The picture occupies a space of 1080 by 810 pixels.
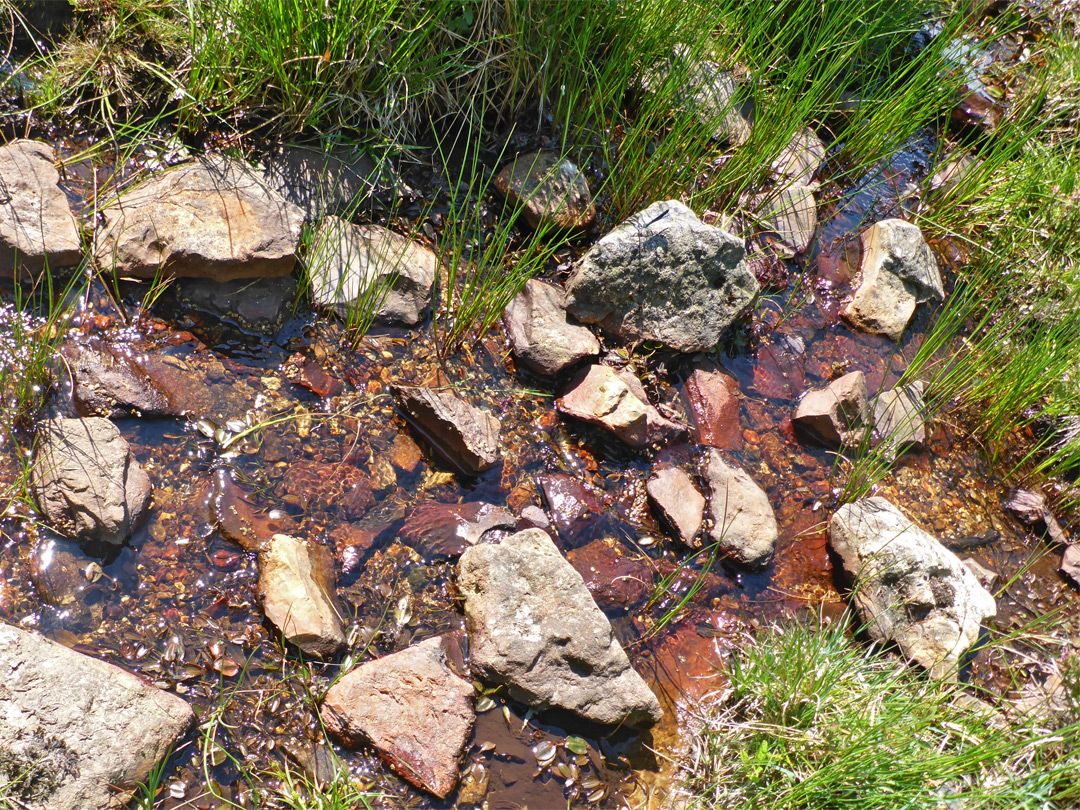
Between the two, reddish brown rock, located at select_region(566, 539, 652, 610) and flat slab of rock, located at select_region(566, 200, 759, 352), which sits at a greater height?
flat slab of rock, located at select_region(566, 200, 759, 352)

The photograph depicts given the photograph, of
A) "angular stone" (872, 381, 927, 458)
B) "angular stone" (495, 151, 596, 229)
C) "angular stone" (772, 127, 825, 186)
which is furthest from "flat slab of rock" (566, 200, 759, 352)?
"angular stone" (772, 127, 825, 186)

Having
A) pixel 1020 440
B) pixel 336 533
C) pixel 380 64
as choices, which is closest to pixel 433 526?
pixel 336 533

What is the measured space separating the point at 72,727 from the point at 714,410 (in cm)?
281

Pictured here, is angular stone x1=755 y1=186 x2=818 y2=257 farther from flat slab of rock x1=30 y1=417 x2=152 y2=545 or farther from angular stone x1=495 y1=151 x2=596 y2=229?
flat slab of rock x1=30 y1=417 x2=152 y2=545

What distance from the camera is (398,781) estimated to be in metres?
2.45

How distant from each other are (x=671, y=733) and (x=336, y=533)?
1488mm

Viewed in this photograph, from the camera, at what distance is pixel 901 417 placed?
3.84m

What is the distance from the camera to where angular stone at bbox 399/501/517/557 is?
2.93 m

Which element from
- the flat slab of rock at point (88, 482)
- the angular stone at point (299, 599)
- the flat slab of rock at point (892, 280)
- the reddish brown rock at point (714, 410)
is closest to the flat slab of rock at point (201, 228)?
the flat slab of rock at point (88, 482)

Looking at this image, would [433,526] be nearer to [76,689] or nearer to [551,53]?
[76,689]

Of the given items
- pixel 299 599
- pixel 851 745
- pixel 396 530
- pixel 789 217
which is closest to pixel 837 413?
pixel 789 217

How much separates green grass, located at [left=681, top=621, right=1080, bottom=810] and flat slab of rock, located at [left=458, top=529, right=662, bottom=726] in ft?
1.02

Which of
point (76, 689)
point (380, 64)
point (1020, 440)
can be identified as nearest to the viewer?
point (76, 689)

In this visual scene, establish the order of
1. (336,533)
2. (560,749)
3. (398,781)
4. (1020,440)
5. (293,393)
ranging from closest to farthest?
(398,781) < (560,749) < (336,533) < (293,393) < (1020,440)
